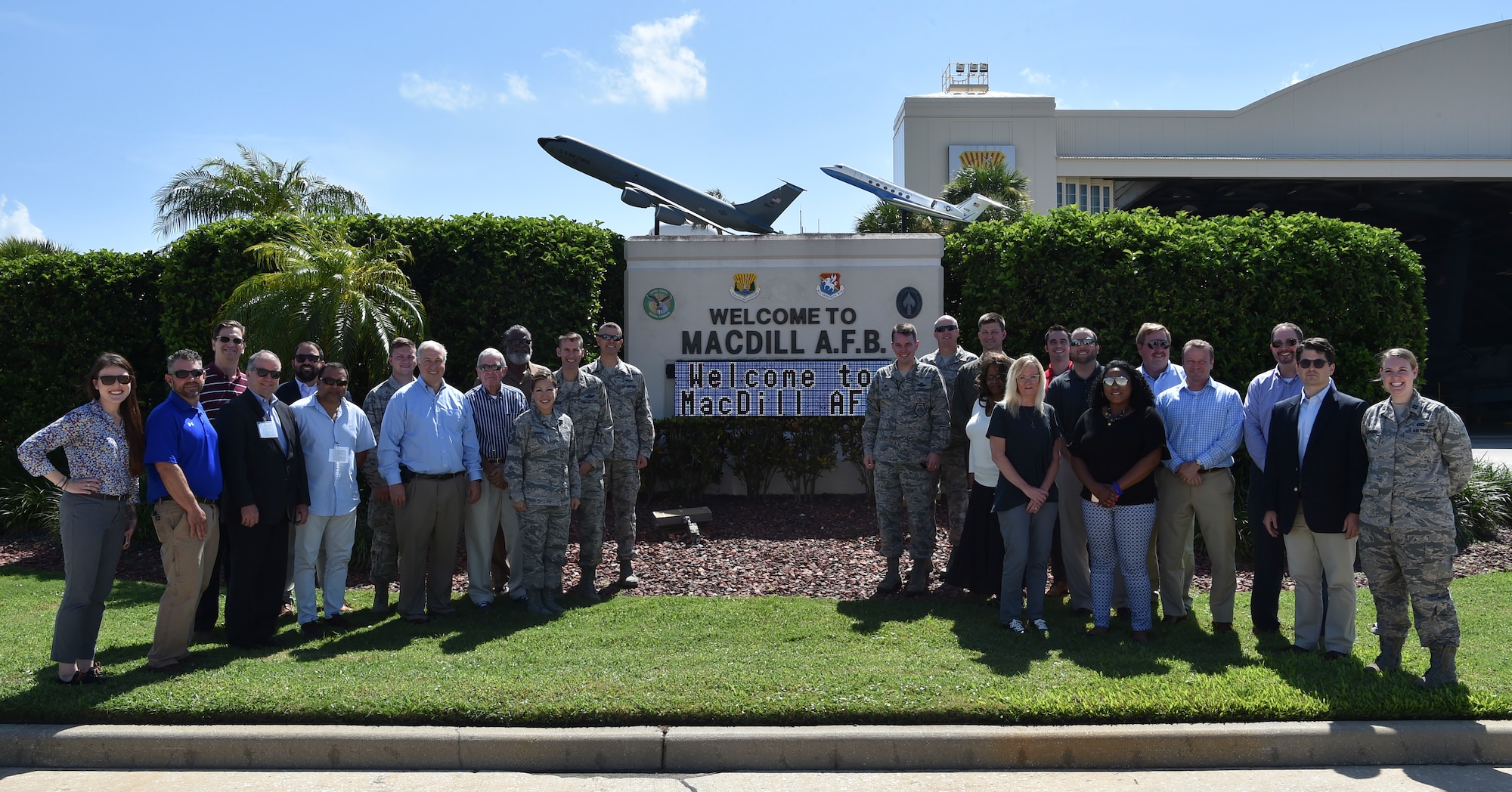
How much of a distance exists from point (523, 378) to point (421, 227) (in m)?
4.04

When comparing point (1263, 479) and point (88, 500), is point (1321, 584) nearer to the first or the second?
point (1263, 479)

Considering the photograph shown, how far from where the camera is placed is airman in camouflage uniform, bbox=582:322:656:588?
25.1 ft

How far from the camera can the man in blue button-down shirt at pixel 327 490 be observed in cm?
627

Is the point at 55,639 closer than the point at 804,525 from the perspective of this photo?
Yes

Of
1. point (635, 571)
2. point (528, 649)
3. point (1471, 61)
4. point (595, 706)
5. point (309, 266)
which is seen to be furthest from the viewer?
point (1471, 61)

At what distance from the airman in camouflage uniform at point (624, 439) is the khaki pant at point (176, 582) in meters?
3.03

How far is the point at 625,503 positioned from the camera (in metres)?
7.69

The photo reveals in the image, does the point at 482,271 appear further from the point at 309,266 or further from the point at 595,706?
the point at 595,706

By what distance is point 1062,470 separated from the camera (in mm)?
6480

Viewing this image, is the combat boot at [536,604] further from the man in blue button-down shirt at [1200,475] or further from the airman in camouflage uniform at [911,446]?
the man in blue button-down shirt at [1200,475]

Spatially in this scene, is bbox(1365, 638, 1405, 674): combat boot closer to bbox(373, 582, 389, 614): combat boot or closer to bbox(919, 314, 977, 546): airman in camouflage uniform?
bbox(919, 314, 977, 546): airman in camouflage uniform

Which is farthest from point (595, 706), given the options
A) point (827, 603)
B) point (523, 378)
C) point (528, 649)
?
point (523, 378)

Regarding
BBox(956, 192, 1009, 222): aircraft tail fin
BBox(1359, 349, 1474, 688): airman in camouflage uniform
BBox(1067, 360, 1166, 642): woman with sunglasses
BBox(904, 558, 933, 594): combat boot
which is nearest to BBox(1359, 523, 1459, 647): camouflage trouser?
BBox(1359, 349, 1474, 688): airman in camouflage uniform

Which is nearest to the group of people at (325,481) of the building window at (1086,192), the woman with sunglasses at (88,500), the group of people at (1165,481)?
the woman with sunglasses at (88,500)
